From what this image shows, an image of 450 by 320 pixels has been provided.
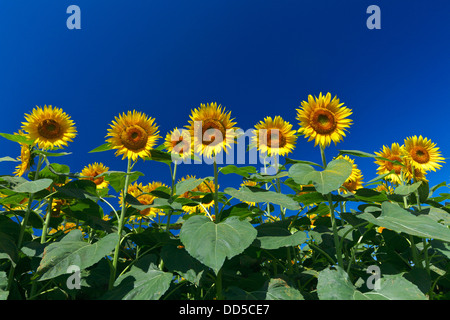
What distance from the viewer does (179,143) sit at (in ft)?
9.88

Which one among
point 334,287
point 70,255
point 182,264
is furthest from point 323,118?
point 70,255

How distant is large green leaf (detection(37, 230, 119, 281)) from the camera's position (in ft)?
6.60

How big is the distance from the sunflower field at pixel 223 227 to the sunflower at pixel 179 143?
0.05ft

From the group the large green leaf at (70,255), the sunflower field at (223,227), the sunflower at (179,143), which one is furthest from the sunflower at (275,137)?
the large green leaf at (70,255)

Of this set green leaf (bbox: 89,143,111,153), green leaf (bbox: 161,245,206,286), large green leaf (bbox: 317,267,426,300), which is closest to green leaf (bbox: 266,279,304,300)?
large green leaf (bbox: 317,267,426,300)

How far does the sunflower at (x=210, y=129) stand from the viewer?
2.77 metres

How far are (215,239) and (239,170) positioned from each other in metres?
0.97

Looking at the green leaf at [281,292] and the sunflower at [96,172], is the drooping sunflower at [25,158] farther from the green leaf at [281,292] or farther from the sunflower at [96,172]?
the green leaf at [281,292]

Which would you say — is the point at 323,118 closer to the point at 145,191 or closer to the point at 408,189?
the point at 408,189

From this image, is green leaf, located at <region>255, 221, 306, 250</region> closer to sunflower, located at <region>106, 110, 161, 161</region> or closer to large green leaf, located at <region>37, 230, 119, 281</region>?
large green leaf, located at <region>37, 230, 119, 281</region>

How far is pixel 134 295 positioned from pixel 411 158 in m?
3.25

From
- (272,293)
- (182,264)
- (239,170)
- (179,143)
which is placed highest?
(179,143)
